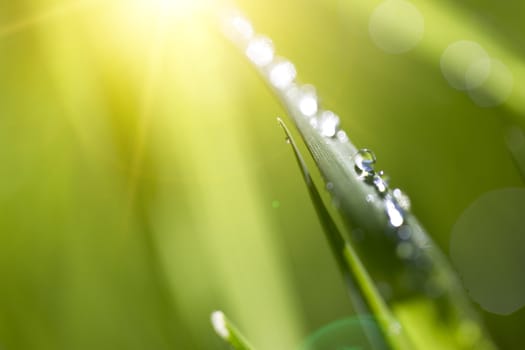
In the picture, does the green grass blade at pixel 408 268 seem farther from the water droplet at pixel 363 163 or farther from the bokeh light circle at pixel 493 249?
the bokeh light circle at pixel 493 249

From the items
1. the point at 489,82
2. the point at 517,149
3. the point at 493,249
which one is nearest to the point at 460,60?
the point at 489,82

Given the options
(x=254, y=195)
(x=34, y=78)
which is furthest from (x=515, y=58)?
(x=34, y=78)

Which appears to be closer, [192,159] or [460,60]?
[460,60]

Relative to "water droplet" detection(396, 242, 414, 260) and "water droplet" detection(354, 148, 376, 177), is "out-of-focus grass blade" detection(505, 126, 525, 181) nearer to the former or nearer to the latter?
"water droplet" detection(354, 148, 376, 177)

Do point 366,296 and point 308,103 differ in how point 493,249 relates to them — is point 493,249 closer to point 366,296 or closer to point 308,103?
point 308,103

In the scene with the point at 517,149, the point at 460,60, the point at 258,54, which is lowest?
the point at 517,149

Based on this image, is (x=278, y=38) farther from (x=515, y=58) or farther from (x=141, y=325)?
(x=141, y=325)

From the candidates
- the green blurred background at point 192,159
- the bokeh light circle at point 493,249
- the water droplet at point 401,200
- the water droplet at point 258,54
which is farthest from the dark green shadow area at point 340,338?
the water droplet at point 258,54
